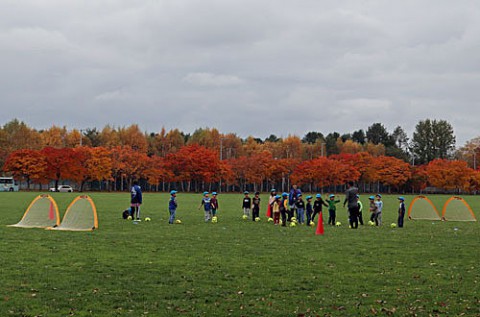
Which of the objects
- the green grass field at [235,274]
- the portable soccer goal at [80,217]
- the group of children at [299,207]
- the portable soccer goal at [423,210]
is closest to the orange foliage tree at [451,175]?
the portable soccer goal at [423,210]

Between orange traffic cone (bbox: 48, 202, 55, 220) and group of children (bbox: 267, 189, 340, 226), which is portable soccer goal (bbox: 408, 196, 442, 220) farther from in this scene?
orange traffic cone (bbox: 48, 202, 55, 220)

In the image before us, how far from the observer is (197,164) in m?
107

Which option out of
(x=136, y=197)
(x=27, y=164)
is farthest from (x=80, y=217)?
(x=27, y=164)

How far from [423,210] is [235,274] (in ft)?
81.4

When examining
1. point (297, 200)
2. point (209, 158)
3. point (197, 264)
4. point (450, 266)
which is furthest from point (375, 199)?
point (209, 158)

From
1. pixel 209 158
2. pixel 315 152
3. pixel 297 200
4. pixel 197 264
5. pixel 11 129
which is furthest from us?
pixel 315 152

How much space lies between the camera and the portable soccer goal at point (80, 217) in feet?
76.7

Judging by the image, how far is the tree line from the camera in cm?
9975

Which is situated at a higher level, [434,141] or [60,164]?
[434,141]

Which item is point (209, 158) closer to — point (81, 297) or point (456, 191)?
point (456, 191)

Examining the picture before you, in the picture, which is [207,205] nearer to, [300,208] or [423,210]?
[300,208]

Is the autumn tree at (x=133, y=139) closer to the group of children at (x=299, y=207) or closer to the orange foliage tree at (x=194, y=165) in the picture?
the orange foliage tree at (x=194, y=165)

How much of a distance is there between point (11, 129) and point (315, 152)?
253ft

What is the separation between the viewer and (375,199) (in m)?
28.8
